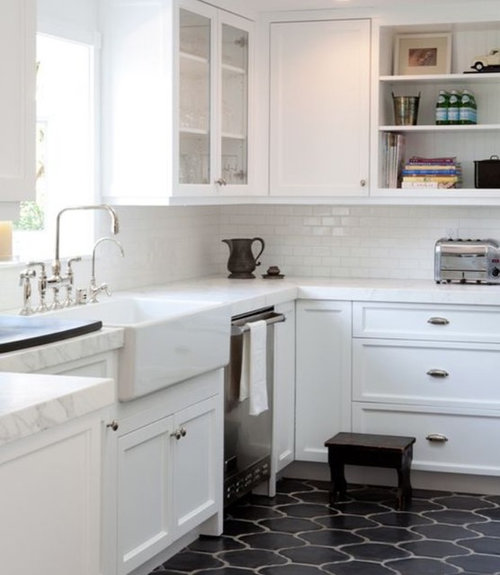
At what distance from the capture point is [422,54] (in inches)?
226

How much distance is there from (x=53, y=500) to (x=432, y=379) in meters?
3.34

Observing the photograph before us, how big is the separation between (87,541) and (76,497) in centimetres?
12

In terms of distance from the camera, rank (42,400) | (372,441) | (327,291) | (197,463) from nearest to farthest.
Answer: (42,400)
(197,463)
(372,441)
(327,291)

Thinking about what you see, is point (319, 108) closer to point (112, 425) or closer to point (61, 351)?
point (112, 425)

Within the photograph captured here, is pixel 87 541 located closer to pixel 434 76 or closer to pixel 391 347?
pixel 391 347

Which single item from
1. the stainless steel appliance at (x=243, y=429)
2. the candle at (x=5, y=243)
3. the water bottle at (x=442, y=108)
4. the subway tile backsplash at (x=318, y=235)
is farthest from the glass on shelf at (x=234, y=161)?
the candle at (x=5, y=243)

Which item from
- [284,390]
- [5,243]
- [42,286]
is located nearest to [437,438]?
[284,390]

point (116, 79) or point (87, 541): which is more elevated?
point (116, 79)

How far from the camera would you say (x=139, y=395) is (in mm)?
3633

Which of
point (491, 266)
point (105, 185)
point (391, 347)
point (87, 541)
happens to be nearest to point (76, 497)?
point (87, 541)

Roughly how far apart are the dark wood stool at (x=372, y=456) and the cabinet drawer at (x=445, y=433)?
0.13 metres

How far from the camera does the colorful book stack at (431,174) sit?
5.57 meters

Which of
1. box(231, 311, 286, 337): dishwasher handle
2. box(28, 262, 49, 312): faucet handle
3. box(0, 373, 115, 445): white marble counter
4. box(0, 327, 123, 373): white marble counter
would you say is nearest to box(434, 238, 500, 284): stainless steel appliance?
box(231, 311, 286, 337): dishwasher handle

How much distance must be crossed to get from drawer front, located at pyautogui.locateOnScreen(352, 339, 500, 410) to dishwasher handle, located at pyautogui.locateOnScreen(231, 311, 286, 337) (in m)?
0.49
